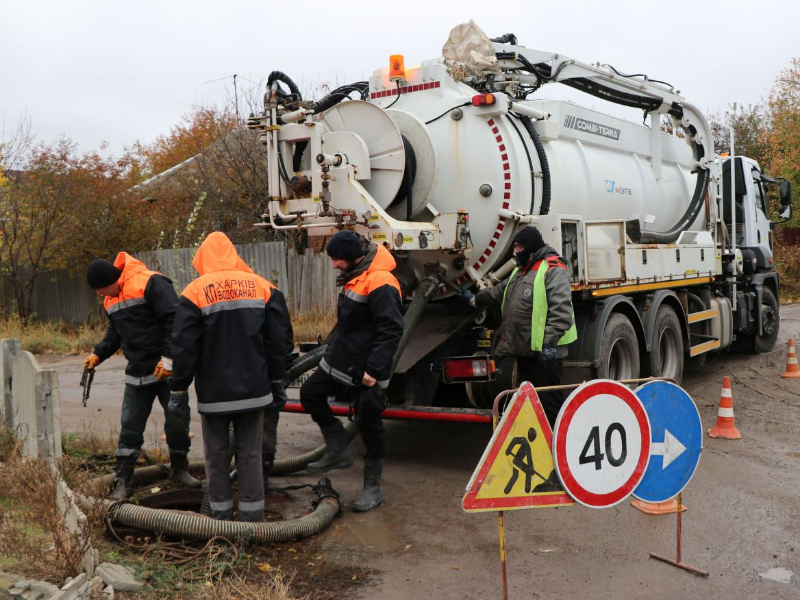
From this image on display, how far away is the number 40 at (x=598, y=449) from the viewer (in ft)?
12.3

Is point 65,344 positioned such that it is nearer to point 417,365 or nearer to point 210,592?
point 417,365

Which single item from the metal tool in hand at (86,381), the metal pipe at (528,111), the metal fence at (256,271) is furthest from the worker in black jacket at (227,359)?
the metal fence at (256,271)

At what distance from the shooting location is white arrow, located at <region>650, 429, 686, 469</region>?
4094mm

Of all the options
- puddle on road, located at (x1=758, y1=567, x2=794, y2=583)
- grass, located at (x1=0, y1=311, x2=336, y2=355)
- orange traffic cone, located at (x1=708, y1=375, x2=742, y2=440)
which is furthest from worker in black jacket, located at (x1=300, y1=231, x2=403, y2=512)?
grass, located at (x1=0, y1=311, x2=336, y2=355)

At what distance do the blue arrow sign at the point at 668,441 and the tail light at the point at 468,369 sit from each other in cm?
172

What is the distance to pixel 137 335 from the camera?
5168 mm

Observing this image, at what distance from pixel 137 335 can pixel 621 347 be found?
4321 mm

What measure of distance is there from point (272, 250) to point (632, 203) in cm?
881

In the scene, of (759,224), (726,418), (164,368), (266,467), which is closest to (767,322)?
(759,224)

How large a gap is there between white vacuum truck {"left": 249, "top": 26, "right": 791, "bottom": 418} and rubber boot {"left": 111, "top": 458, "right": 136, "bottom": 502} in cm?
206

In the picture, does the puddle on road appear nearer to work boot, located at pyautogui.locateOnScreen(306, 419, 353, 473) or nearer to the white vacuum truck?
the white vacuum truck

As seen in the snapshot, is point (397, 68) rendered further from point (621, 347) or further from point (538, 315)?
point (621, 347)

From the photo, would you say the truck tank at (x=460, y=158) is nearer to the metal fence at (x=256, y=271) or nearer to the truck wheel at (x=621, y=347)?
the truck wheel at (x=621, y=347)

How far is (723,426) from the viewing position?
697 centimetres
